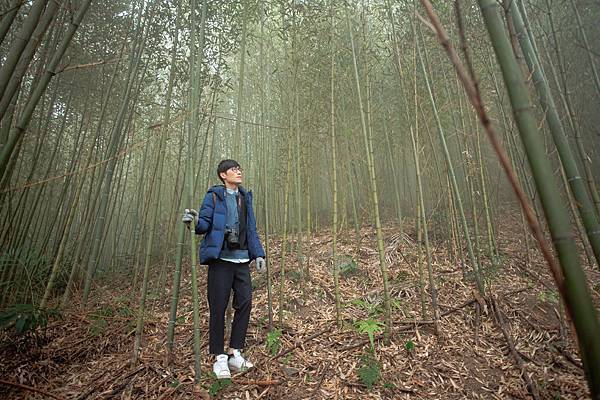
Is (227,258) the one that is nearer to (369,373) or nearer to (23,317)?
(369,373)

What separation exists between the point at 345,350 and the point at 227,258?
3.86 feet

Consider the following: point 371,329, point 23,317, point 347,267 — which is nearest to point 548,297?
point 371,329

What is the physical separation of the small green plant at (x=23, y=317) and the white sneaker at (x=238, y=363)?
157 cm

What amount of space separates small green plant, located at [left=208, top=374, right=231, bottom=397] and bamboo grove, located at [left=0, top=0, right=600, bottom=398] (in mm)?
141

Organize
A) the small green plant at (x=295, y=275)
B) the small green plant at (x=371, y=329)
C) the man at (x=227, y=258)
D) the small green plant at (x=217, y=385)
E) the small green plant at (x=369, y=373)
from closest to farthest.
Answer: the small green plant at (x=217, y=385) → the small green plant at (x=369, y=373) → the man at (x=227, y=258) → the small green plant at (x=371, y=329) → the small green plant at (x=295, y=275)

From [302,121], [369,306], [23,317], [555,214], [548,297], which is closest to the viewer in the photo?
[555,214]

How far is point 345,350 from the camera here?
8.38ft

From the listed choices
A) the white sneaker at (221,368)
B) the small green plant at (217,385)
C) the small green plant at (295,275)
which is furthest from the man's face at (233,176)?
the small green plant at (295,275)

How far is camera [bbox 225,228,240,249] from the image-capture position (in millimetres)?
2410

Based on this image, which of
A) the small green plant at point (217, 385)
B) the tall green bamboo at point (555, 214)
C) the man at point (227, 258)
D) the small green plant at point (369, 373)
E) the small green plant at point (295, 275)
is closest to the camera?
the tall green bamboo at point (555, 214)

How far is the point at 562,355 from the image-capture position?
2.24 m

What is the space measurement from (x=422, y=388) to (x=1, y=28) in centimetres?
290

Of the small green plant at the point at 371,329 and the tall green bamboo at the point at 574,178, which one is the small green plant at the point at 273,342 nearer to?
the small green plant at the point at 371,329

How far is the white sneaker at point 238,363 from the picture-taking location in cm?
235
